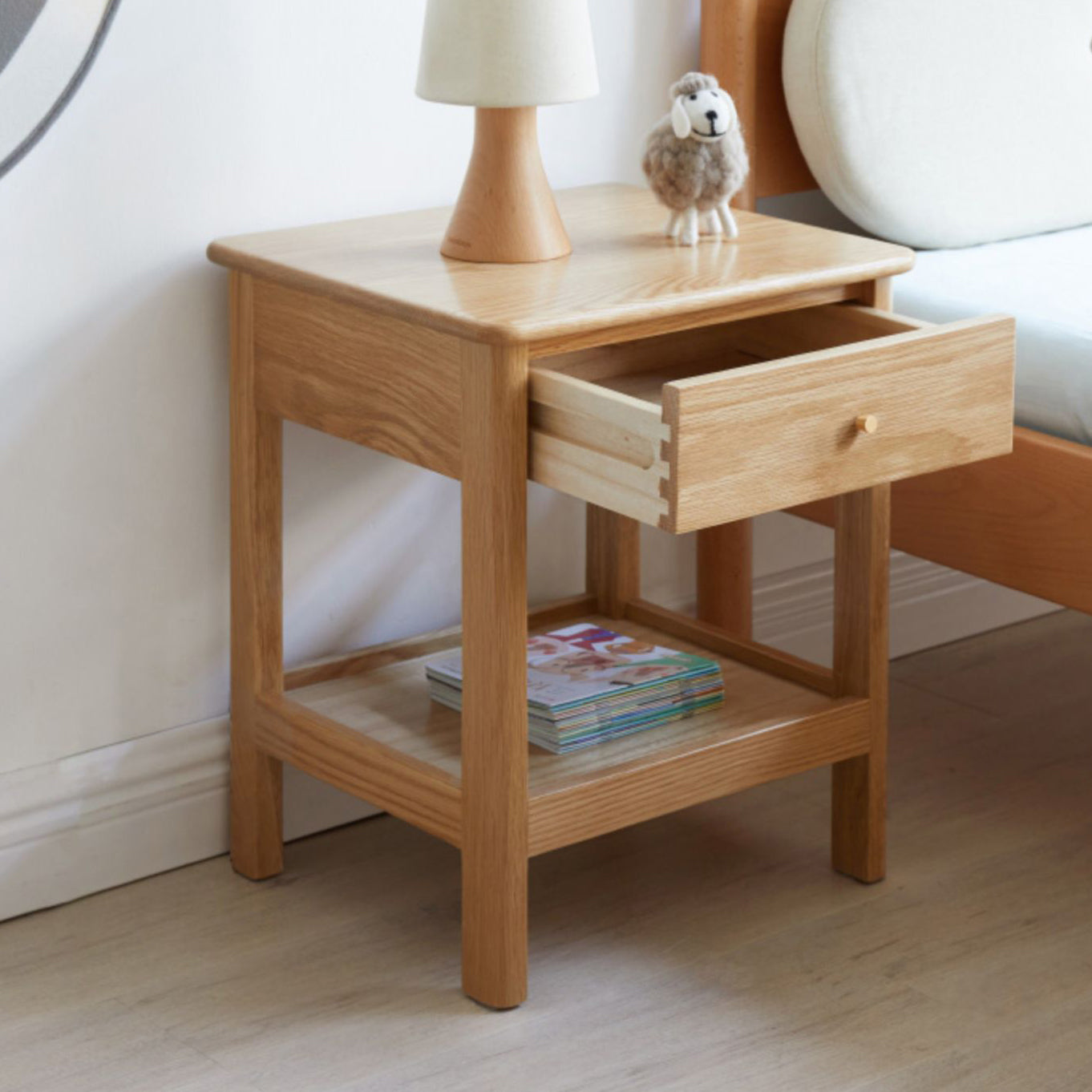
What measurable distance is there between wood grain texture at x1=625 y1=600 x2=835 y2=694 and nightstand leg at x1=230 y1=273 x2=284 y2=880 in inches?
15.7

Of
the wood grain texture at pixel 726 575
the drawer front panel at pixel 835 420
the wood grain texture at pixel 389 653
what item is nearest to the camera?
the drawer front panel at pixel 835 420

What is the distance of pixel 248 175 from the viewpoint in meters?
1.66

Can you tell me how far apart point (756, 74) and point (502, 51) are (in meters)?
0.52

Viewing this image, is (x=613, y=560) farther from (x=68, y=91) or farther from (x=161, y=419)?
(x=68, y=91)

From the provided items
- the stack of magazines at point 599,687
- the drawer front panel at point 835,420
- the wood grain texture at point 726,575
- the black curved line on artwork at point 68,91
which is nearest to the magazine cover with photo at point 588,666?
the stack of magazines at point 599,687

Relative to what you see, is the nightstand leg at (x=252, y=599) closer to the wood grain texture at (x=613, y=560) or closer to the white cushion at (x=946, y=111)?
the wood grain texture at (x=613, y=560)

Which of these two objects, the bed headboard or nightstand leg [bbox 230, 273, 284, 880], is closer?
nightstand leg [bbox 230, 273, 284, 880]

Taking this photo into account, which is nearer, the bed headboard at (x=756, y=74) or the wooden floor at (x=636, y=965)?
the wooden floor at (x=636, y=965)

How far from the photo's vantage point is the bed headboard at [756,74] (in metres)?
1.89

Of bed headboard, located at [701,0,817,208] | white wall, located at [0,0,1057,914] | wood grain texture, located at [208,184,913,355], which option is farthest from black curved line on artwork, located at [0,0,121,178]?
bed headboard, located at [701,0,817,208]

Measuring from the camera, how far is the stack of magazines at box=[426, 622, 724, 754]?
161 cm

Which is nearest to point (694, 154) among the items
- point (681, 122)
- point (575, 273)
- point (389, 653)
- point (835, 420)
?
point (681, 122)

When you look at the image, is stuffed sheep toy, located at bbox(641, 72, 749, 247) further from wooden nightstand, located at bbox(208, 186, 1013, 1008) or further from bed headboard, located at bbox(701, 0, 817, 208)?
bed headboard, located at bbox(701, 0, 817, 208)

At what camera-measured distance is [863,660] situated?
5.50 ft
